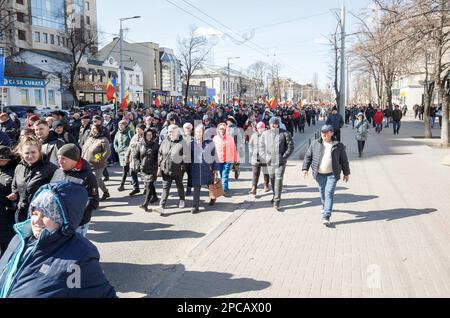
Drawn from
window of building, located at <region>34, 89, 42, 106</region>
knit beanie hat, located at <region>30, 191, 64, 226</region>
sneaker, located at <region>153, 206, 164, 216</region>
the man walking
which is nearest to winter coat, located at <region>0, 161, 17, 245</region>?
knit beanie hat, located at <region>30, 191, 64, 226</region>

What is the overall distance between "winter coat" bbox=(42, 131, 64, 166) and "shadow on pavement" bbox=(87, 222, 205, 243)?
1.34 meters

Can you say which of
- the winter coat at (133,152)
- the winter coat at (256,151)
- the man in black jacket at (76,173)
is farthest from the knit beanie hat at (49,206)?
the winter coat at (256,151)

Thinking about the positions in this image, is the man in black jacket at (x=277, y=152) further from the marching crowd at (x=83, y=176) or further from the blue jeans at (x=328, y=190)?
the blue jeans at (x=328, y=190)

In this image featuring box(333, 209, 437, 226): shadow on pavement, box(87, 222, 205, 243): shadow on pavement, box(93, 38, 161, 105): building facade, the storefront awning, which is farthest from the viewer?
box(93, 38, 161, 105): building facade

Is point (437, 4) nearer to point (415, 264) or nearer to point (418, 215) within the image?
point (418, 215)

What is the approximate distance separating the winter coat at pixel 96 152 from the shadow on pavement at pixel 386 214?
4.81 m

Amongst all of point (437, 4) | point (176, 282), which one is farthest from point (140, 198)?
point (437, 4)

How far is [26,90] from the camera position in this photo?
1577 inches

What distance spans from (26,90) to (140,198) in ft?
120

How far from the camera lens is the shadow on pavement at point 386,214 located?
23.3 ft

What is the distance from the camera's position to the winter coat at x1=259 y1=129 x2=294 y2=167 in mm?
7980

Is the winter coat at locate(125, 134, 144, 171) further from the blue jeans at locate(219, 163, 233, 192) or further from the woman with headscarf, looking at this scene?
the blue jeans at locate(219, 163, 233, 192)

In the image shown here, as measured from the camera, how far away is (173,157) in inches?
305

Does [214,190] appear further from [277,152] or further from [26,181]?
[26,181]
